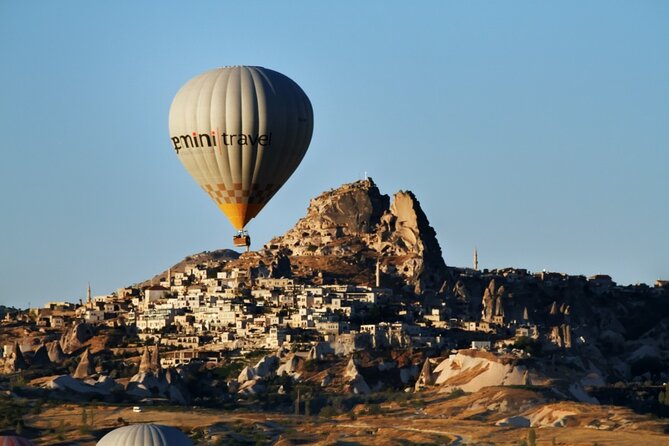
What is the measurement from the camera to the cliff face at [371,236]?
15475 cm

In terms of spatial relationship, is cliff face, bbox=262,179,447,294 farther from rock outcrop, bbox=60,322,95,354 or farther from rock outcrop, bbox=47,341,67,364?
rock outcrop, bbox=47,341,67,364

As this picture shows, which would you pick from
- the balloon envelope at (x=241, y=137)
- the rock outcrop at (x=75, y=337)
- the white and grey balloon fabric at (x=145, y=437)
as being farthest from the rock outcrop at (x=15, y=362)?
the white and grey balloon fabric at (x=145, y=437)

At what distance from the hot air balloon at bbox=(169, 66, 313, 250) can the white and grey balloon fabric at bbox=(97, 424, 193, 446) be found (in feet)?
30.1

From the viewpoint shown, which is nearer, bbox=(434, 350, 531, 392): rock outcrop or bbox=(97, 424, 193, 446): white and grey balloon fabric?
bbox=(97, 424, 193, 446): white and grey balloon fabric

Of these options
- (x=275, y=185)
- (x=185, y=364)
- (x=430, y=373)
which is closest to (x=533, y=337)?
(x=430, y=373)

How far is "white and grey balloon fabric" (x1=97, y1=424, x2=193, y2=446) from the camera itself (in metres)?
92.2

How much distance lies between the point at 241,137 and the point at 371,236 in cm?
6245

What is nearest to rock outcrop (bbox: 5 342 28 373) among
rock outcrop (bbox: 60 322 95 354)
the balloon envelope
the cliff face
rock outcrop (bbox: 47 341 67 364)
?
rock outcrop (bbox: 47 341 67 364)

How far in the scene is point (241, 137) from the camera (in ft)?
324

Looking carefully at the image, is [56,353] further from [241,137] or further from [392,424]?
[241,137]

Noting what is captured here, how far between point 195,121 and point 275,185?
4.12m

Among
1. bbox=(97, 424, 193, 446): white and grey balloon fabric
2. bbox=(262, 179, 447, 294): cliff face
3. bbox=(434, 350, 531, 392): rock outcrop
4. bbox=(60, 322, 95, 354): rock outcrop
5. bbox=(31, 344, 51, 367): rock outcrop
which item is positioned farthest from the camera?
bbox=(262, 179, 447, 294): cliff face

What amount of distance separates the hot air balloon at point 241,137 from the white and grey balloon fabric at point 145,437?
917 cm

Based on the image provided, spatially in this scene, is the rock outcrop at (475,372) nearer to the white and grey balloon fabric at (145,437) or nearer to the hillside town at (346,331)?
the hillside town at (346,331)
